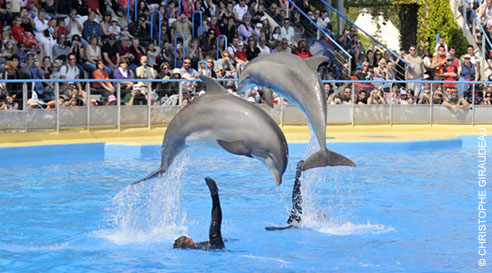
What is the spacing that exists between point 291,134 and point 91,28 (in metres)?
4.48

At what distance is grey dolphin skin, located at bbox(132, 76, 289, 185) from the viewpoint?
6277mm

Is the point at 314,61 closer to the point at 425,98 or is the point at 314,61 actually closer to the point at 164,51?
the point at 425,98

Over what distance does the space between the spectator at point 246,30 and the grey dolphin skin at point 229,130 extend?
524 inches

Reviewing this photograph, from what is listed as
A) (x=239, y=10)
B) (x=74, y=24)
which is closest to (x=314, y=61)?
(x=74, y=24)

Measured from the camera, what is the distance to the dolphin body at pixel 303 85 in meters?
6.85

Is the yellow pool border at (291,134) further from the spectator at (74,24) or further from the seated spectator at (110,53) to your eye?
the spectator at (74,24)

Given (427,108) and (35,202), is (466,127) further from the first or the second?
(35,202)

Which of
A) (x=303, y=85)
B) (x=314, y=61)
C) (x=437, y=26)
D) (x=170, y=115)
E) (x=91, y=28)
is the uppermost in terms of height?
(x=437, y=26)

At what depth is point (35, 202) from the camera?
10.0 m

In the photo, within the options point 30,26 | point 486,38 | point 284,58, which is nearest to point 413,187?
point 284,58

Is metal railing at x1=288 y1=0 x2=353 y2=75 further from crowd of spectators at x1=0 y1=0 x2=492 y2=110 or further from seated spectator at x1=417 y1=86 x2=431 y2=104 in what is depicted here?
seated spectator at x1=417 y1=86 x2=431 y2=104

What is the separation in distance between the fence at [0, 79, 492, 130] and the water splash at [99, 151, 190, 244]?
215cm

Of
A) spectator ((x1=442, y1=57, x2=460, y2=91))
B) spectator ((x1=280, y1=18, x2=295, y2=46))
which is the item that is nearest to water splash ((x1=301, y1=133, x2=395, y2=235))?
spectator ((x1=442, y1=57, x2=460, y2=91))

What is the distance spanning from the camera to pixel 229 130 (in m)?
6.39
